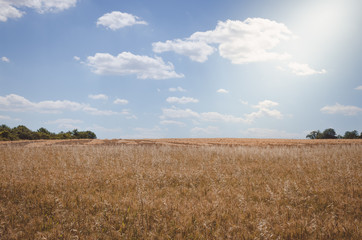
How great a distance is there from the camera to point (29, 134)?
164ft

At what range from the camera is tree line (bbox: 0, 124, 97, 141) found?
4403 cm

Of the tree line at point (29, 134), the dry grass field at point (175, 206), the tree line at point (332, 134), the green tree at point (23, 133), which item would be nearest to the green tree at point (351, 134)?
the tree line at point (332, 134)

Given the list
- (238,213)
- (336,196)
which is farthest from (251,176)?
(238,213)

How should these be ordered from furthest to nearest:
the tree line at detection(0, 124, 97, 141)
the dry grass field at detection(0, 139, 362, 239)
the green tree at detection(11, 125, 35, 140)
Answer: the green tree at detection(11, 125, 35, 140)
the tree line at detection(0, 124, 97, 141)
the dry grass field at detection(0, 139, 362, 239)

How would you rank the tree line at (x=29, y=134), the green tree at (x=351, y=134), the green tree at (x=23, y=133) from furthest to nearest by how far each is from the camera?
the green tree at (x=351, y=134) → the green tree at (x=23, y=133) → the tree line at (x=29, y=134)

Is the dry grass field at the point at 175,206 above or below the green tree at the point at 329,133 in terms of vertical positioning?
below

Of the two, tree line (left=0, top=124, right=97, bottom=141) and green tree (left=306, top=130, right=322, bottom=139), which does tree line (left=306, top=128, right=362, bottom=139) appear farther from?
tree line (left=0, top=124, right=97, bottom=141)

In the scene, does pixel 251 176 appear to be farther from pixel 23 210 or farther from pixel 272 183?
pixel 23 210

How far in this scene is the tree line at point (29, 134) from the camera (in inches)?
1734

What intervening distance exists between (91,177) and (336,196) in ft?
26.8

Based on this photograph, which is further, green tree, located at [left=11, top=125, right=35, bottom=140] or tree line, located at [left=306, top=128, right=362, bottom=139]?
tree line, located at [left=306, top=128, right=362, bottom=139]

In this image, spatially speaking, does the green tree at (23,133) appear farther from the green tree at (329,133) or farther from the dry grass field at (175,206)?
the green tree at (329,133)

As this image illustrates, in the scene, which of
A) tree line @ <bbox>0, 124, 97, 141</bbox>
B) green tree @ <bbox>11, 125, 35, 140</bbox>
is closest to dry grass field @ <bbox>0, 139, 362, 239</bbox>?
tree line @ <bbox>0, 124, 97, 141</bbox>

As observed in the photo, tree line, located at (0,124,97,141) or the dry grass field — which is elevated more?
tree line, located at (0,124,97,141)
